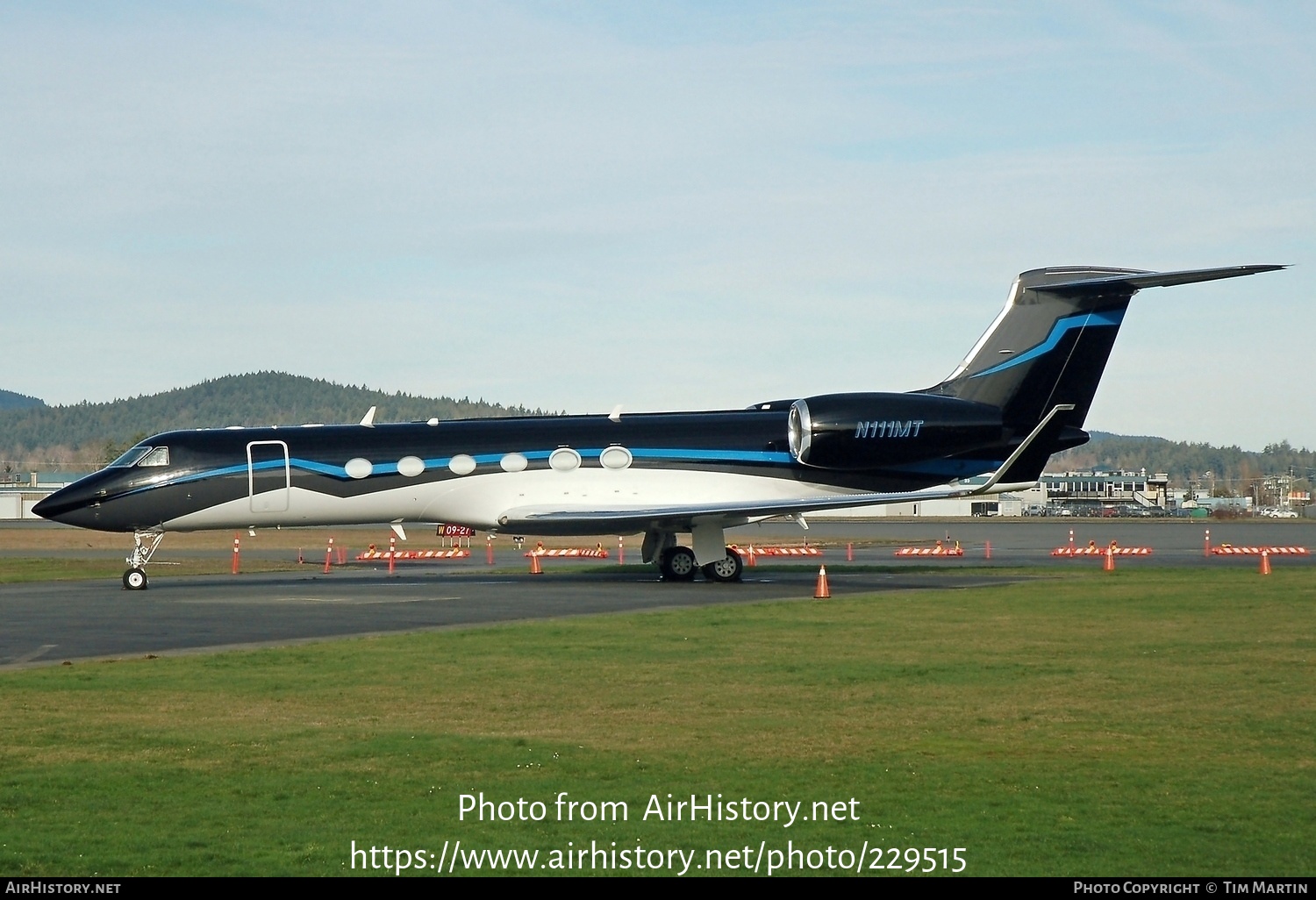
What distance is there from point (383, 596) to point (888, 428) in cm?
1028

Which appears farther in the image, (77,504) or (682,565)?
(682,565)

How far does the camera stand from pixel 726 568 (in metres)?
26.8

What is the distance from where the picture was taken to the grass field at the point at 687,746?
6855mm

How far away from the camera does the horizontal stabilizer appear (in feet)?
78.1

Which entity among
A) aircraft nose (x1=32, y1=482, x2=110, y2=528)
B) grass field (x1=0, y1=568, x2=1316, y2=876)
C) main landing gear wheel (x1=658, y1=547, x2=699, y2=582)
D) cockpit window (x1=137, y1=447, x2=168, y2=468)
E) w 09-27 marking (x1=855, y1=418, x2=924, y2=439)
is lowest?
grass field (x1=0, y1=568, x2=1316, y2=876)

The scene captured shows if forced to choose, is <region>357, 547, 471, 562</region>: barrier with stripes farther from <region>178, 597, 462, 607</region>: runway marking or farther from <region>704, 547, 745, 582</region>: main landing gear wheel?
<region>178, 597, 462, 607</region>: runway marking

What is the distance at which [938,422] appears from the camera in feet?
89.8

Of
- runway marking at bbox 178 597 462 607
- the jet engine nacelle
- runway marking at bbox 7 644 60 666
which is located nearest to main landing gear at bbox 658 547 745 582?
the jet engine nacelle

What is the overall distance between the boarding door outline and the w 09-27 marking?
435 inches

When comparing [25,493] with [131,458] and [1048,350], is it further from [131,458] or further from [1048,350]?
[1048,350]

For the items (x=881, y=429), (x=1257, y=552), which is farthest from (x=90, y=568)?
(x=1257, y=552)

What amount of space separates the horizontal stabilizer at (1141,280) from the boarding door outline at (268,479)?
15.2 m
